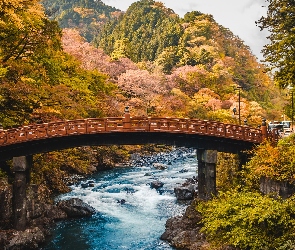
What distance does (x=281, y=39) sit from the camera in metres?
26.1

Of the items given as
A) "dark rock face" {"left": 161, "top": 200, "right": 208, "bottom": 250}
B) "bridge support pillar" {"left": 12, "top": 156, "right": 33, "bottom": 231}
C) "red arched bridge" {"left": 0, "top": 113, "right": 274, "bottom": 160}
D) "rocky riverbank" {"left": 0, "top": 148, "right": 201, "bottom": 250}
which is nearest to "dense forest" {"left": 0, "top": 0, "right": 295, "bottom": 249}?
"dark rock face" {"left": 161, "top": 200, "right": 208, "bottom": 250}

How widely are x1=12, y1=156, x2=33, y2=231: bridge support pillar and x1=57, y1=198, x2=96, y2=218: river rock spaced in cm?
471

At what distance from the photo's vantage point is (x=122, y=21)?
119750 millimetres

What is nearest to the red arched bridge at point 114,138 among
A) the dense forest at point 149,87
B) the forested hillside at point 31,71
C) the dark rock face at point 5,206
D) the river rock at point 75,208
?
the dark rock face at point 5,206

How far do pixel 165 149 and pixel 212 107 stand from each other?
1207cm

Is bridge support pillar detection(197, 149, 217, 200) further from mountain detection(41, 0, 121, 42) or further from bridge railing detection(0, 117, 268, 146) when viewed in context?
mountain detection(41, 0, 121, 42)

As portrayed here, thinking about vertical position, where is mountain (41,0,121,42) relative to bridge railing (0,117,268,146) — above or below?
above

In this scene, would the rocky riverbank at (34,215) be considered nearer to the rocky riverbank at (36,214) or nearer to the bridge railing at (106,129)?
the rocky riverbank at (36,214)

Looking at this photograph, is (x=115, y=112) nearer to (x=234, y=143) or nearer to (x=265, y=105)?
(x=234, y=143)

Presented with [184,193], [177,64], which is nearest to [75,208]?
[184,193]

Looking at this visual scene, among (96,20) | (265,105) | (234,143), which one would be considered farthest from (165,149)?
(96,20)

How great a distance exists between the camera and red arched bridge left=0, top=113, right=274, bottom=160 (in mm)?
26312

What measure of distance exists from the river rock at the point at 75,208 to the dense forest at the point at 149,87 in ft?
12.3

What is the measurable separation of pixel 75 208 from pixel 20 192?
5.67 meters
